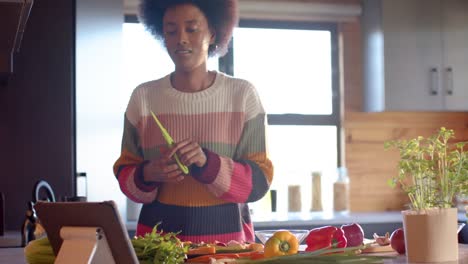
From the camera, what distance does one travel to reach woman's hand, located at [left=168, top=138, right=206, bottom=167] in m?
3.72

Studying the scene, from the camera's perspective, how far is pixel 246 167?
3.81 m

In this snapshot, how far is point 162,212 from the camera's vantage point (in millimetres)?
3811

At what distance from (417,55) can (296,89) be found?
763 millimetres

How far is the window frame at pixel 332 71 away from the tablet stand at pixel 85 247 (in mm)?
3407

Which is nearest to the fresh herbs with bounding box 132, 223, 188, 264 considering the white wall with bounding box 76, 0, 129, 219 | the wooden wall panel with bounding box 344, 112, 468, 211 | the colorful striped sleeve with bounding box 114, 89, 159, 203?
the colorful striped sleeve with bounding box 114, 89, 159, 203

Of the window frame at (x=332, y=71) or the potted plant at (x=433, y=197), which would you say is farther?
the window frame at (x=332, y=71)

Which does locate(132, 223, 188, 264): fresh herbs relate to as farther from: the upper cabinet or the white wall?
the upper cabinet

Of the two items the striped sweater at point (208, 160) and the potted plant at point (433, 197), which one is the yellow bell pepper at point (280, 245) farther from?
the striped sweater at point (208, 160)

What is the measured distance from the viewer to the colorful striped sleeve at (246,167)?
147 inches

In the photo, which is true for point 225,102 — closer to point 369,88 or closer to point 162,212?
point 162,212

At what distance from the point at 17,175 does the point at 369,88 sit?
2.18 meters

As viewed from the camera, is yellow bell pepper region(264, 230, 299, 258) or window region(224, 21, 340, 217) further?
window region(224, 21, 340, 217)

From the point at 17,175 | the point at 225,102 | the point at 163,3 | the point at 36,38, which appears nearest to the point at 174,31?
the point at 163,3

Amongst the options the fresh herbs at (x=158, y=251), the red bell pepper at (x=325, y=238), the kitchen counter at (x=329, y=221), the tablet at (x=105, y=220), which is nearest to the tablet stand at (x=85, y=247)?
the tablet at (x=105, y=220)
